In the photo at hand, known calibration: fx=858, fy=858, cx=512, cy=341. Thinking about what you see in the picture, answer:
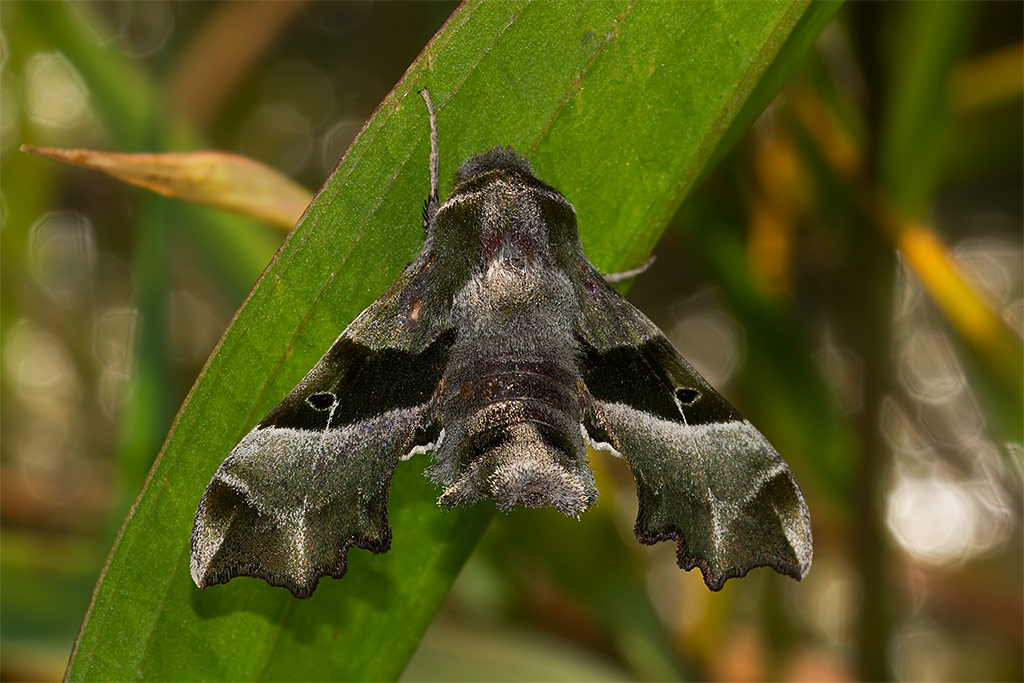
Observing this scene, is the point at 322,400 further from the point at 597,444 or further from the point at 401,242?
the point at 597,444

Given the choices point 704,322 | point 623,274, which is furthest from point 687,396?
point 704,322

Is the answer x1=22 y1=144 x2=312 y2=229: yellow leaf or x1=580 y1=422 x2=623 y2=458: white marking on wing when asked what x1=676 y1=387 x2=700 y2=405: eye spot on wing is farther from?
x1=22 y1=144 x2=312 y2=229: yellow leaf

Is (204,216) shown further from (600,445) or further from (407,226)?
(600,445)

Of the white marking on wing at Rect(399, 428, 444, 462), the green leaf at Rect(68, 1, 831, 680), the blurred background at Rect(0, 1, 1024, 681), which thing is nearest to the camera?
the green leaf at Rect(68, 1, 831, 680)

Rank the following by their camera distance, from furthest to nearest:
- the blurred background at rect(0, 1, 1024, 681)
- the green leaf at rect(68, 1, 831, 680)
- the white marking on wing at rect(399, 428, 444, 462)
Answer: the blurred background at rect(0, 1, 1024, 681), the white marking on wing at rect(399, 428, 444, 462), the green leaf at rect(68, 1, 831, 680)

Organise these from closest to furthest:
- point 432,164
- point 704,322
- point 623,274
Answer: point 432,164 → point 623,274 → point 704,322

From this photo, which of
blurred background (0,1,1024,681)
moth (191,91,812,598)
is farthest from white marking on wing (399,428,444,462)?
blurred background (0,1,1024,681)
